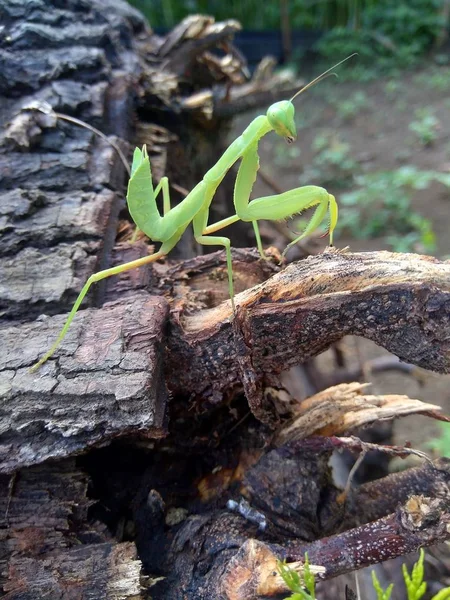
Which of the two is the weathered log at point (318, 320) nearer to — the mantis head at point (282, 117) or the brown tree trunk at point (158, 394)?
the brown tree trunk at point (158, 394)

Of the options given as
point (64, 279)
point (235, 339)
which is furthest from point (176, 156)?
point (235, 339)

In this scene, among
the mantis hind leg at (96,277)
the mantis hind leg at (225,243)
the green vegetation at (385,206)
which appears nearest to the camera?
the mantis hind leg at (96,277)

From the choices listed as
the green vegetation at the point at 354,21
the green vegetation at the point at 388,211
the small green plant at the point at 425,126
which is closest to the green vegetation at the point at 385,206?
the green vegetation at the point at 388,211

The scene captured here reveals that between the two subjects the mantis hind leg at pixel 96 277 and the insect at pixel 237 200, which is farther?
the insect at pixel 237 200

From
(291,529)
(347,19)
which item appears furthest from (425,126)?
(291,529)

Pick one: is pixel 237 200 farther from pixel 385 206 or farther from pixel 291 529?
pixel 385 206

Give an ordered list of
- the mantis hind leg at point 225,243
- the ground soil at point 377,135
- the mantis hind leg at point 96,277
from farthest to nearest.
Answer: the ground soil at point 377,135 → the mantis hind leg at point 225,243 → the mantis hind leg at point 96,277

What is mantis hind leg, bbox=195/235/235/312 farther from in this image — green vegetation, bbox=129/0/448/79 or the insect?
green vegetation, bbox=129/0/448/79

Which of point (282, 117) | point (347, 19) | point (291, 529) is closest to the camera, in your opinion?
point (291, 529)
